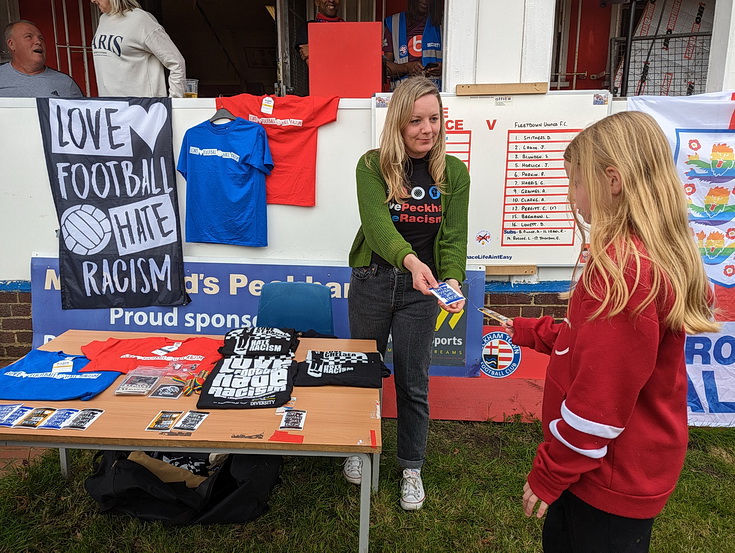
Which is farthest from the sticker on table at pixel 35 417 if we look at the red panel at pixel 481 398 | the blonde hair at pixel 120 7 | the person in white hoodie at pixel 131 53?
the blonde hair at pixel 120 7

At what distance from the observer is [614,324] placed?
114 cm

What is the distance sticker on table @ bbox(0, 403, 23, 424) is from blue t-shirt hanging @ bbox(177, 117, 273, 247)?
1769 mm

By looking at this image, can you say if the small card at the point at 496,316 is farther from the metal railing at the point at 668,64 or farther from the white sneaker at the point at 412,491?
the metal railing at the point at 668,64

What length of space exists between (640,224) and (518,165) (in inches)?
85.4

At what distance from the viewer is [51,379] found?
199 centimetres

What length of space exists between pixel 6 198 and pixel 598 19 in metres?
5.44

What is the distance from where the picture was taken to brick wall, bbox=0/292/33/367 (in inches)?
142

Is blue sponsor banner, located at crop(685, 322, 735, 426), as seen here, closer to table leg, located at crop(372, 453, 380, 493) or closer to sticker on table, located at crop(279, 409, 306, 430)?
table leg, located at crop(372, 453, 380, 493)

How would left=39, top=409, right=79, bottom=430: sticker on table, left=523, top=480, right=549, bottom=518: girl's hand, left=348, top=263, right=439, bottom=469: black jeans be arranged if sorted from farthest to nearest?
1. left=348, top=263, right=439, bottom=469: black jeans
2. left=39, top=409, right=79, bottom=430: sticker on table
3. left=523, top=480, right=549, bottom=518: girl's hand

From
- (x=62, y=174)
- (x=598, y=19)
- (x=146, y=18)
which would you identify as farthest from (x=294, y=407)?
(x=598, y=19)

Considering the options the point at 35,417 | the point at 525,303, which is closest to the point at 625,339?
the point at 35,417

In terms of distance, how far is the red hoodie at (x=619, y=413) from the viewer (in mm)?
1138

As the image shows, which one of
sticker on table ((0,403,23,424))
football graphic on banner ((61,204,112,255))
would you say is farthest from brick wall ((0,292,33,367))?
sticker on table ((0,403,23,424))

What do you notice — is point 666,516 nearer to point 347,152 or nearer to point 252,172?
point 347,152
